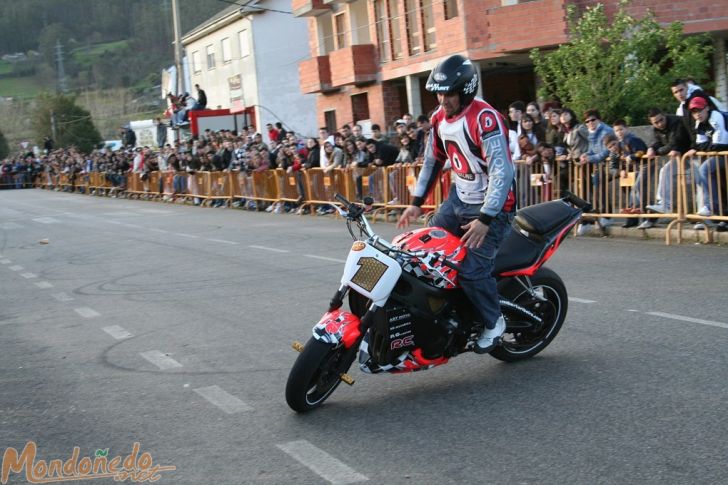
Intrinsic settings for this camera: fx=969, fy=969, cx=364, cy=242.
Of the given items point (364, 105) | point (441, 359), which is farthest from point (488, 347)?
point (364, 105)

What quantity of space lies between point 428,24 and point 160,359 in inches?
1008

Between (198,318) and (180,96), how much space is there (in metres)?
34.9

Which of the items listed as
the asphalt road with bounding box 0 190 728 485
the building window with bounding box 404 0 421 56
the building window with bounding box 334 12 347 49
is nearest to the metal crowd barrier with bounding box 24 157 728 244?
the asphalt road with bounding box 0 190 728 485

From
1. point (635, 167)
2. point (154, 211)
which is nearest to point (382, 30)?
point (154, 211)

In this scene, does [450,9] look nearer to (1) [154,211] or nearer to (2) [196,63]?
(1) [154,211]

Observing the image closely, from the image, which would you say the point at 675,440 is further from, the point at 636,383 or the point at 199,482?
the point at 199,482

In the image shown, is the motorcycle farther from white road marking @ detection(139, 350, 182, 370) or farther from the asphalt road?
white road marking @ detection(139, 350, 182, 370)

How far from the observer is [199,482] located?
462 centimetres

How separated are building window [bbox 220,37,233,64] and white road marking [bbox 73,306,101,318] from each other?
136 ft

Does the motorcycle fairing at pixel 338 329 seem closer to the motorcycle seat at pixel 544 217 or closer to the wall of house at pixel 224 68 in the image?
the motorcycle seat at pixel 544 217

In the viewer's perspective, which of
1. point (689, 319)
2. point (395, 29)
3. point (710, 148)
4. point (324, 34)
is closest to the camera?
point (689, 319)

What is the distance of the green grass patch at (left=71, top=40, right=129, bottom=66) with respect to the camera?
133 meters

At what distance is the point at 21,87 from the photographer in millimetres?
132375

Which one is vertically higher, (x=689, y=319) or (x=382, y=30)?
(x=382, y=30)
